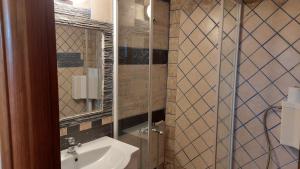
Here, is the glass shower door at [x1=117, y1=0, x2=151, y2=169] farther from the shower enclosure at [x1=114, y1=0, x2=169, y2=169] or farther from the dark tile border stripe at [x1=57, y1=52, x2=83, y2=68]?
the dark tile border stripe at [x1=57, y1=52, x2=83, y2=68]

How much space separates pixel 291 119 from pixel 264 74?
388 mm

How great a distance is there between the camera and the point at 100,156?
1560 millimetres

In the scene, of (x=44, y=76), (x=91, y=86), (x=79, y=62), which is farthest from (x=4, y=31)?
(x=91, y=86)

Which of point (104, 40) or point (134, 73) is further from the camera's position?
point (134, 73)

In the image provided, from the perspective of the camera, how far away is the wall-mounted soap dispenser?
1573 mm

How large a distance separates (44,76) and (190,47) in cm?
180

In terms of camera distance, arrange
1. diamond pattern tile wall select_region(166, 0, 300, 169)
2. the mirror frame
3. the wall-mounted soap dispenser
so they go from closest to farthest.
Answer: the mirror frame < the wall-mounted soap dispenser < diamond pattern tile wall select_region(166, 0, 300, 169)

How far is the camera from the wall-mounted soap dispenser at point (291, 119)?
157 centimetres

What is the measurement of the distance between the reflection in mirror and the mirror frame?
0.08ft

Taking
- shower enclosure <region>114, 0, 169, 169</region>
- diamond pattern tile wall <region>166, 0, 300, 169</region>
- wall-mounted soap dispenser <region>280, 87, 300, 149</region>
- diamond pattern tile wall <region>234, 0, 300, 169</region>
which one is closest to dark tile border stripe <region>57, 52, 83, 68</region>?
shower enclosure <region>114, 0, 169, 169</region>

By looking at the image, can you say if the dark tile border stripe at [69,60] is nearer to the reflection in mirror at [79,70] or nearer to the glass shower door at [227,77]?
the reflection in mirror at [79,70]

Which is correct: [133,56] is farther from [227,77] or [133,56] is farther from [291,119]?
[291,119]

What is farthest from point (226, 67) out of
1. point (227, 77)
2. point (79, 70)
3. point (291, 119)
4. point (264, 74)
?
point (79, 70)

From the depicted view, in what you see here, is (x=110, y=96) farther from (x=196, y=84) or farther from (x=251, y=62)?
(x=251, y=62)
